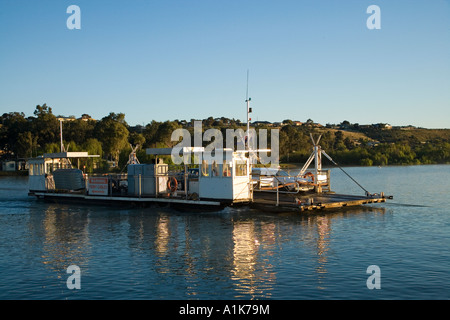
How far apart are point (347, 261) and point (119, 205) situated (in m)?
20.1

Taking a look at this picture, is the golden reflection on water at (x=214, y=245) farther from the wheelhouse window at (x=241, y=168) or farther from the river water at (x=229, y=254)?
the wheelhouse window at (x=241, y=168)

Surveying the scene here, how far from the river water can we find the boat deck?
620mm

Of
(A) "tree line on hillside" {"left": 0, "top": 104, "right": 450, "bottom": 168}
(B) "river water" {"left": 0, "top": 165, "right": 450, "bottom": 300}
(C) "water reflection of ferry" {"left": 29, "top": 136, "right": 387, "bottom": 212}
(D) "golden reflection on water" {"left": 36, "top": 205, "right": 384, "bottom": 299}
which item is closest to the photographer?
(B) "river water" {"left": 0, "top": 165, "right": 450, "bottom": 300}

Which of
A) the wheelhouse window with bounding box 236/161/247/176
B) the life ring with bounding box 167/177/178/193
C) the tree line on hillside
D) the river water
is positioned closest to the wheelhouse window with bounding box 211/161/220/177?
the wheelhouse window with bounding box 236/161/247/176

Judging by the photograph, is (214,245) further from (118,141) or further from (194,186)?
(118,141)

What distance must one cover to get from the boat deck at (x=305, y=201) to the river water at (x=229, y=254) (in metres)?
0.62

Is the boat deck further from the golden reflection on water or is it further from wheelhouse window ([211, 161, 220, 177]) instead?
wheelhouse window ([211, 161, 220, 177])

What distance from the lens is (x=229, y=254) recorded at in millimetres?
18688

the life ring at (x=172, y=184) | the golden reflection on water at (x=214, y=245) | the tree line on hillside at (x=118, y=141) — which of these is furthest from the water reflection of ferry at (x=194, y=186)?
the tree line on hillside at (x=118, y=141)

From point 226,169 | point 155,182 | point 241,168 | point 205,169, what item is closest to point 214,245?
point 226,169

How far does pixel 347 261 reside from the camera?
17188 millimetres

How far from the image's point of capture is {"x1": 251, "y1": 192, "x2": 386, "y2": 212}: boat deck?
2688cm

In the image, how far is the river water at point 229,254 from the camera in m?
14.3

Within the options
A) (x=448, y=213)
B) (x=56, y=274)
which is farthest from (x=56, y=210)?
(x=448, y=213)
